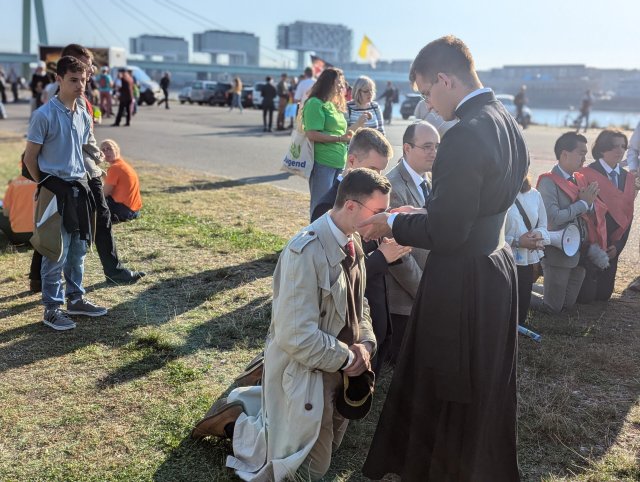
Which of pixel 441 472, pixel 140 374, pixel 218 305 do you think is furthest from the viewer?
pixel 218 305

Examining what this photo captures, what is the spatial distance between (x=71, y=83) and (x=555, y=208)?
3972mm

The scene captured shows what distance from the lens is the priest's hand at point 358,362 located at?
9.44 feet

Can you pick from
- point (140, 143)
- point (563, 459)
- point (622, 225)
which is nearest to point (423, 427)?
point (563, 459)

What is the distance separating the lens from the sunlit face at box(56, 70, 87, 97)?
449 centimetres

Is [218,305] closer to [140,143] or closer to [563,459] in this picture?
[563,459]

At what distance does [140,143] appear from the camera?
17203 millimetres

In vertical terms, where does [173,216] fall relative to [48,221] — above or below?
below

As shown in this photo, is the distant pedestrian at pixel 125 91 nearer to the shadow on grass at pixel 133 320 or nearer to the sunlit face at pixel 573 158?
the shadow on grass at pixel 133 320

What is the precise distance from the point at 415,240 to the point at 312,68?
13887 millimetres

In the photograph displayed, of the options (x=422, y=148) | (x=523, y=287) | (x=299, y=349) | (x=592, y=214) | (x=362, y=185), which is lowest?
(x=523, y=287)

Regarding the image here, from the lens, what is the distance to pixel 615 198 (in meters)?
5.68

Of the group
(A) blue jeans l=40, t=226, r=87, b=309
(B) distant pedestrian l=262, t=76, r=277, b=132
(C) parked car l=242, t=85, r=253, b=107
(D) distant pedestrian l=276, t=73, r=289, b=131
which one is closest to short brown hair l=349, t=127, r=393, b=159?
(A) blue jeans l=40, t=226, r=87, b=309

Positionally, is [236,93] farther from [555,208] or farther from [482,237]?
[482,237]

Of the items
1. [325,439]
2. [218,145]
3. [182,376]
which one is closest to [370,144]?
[325,439]
